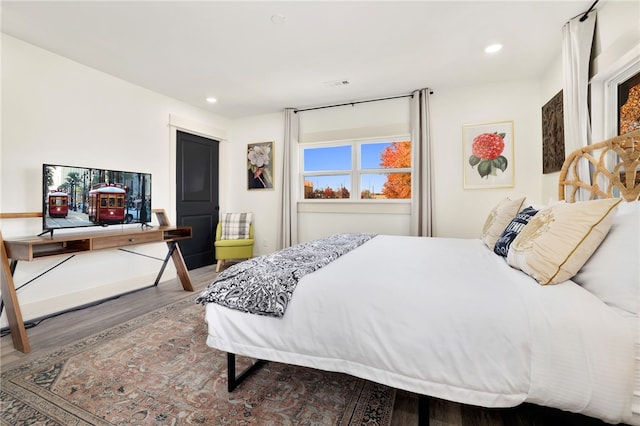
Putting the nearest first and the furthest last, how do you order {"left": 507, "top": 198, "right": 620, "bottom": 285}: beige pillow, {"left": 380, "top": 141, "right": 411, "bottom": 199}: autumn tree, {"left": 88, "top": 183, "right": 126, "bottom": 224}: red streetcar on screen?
{"left": 507, "top": 198, "right": 620, "bottom": 285}: beige pillow
{"left": 88, "top": 183, "right": 126, "bottom": 224}: red streetcar on screen
{"left": 380, "top": 141, "right": 411, "bottom": 199}: autumn tree

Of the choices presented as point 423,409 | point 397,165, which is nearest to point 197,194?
point 397,165

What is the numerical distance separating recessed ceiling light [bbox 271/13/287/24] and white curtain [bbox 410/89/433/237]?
2.11 metres

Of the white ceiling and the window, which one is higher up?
the white ceiling

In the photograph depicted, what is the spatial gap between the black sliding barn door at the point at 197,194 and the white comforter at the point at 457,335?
10.3 feet

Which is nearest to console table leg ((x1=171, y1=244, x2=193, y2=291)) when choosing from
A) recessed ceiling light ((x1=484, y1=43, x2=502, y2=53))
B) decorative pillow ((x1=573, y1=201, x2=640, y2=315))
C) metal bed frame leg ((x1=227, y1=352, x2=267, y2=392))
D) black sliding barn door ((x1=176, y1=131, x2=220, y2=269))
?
black sliding barn door ((x1=176, y1=131, x2=220, y2=269))

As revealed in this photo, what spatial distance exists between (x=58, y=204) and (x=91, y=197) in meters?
0.26

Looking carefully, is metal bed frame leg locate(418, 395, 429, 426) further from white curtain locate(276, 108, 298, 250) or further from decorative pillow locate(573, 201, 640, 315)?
white curtain locate(276, 108, 298, 250)

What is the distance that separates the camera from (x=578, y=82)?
2176 millimetres

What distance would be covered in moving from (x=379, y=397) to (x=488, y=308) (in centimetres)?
82

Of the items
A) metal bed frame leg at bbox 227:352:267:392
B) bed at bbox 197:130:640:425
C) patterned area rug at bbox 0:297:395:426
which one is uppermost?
bed at bbox 197:130:640:425

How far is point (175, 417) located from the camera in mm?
1324

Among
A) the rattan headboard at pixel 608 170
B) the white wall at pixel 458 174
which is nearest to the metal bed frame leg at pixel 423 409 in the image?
the rattan headboard at pixel 608 170

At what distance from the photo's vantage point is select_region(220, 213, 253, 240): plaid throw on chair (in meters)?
4.39

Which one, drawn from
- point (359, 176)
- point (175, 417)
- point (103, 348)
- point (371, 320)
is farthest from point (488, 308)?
point (359, 176)
